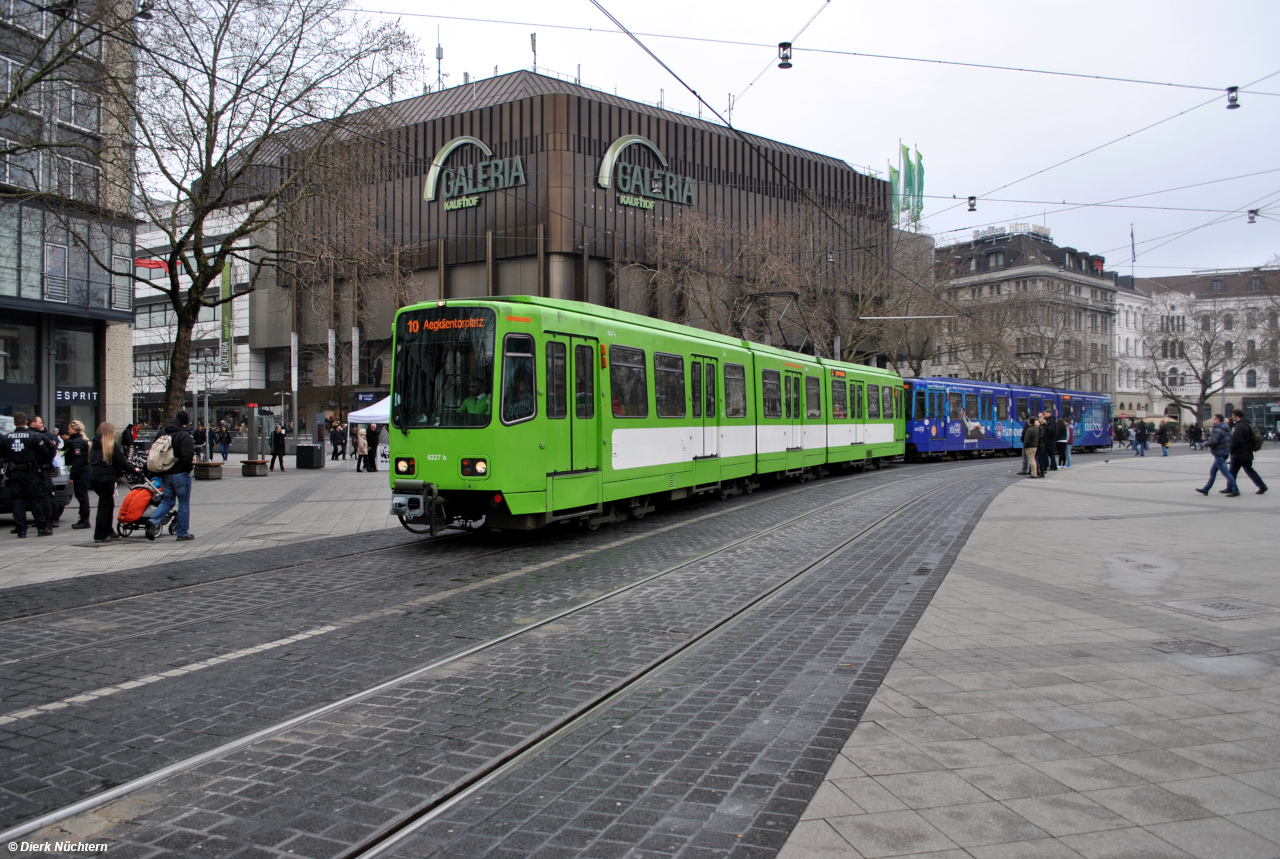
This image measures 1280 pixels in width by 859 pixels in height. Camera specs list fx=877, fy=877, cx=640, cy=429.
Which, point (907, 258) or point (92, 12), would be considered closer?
point (92, 12)

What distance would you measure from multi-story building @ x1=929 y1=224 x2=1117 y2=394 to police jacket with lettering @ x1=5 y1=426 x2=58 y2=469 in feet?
121

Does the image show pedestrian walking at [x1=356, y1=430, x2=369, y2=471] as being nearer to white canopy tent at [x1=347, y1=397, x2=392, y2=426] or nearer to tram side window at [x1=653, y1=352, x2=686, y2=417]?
white canopy tent at [x1=347, y1=397, x2=392, y2=426]

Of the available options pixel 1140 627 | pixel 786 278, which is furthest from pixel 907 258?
pixel 1140 627

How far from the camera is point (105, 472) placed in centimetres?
1201

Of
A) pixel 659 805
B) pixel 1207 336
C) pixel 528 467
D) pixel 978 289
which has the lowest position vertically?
pixel 659 805

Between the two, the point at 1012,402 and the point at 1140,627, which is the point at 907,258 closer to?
the point at 1012,402

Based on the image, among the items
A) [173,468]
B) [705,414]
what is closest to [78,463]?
[173,468]

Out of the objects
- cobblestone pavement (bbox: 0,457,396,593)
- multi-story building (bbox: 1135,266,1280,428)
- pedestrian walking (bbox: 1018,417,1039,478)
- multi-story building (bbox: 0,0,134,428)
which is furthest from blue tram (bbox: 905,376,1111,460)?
multi-story building (bbox: 0,0,134,428)

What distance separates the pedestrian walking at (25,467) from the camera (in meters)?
12.7

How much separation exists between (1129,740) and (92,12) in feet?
57.0

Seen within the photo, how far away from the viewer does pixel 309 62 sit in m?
19.0

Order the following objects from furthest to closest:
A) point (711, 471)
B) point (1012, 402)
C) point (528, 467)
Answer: point (1012, 402), point (711, 471), point (528, 467)

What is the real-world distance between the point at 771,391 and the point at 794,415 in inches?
66.1

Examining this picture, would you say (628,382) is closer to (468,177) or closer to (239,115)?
(239,115)
